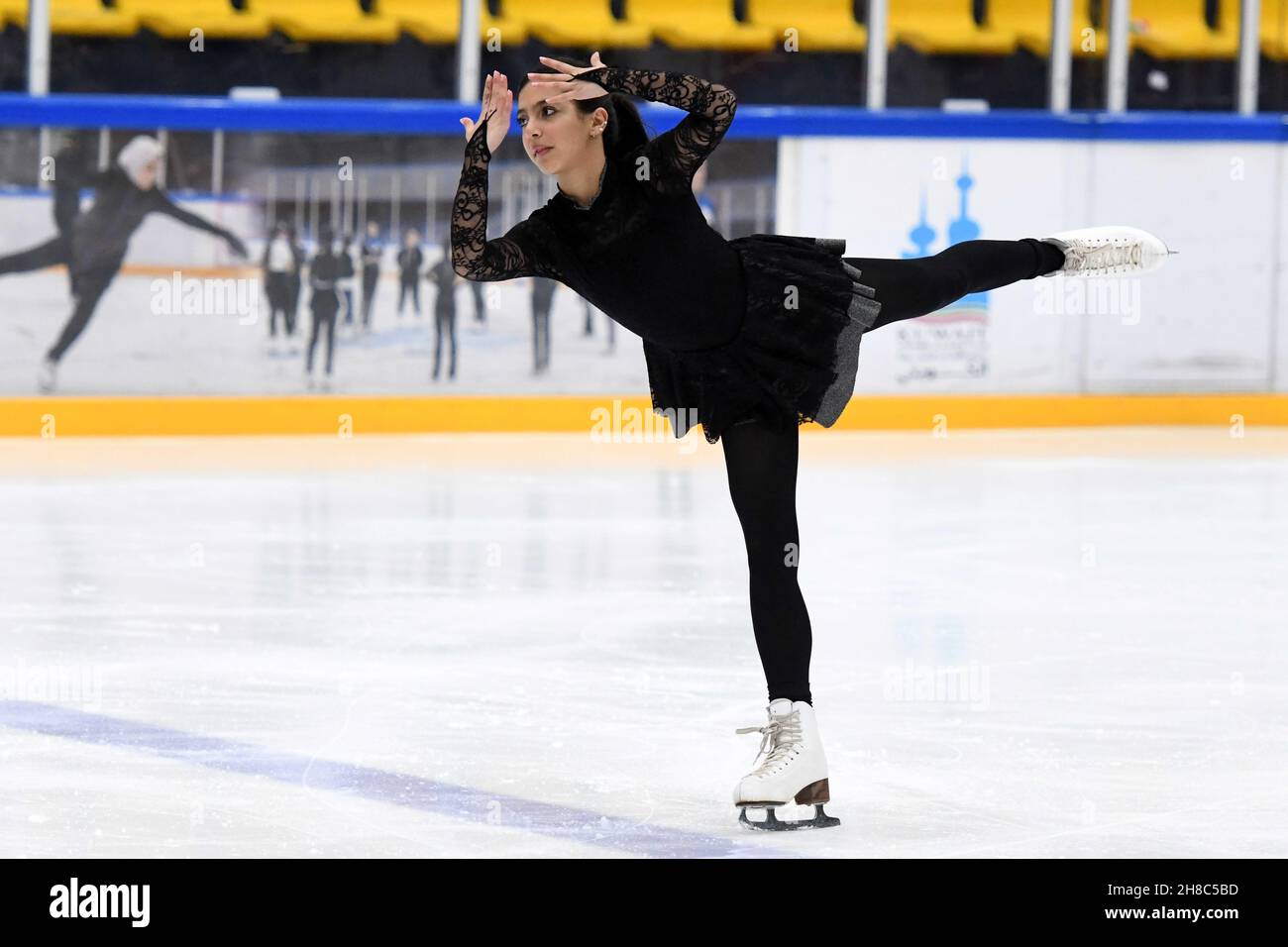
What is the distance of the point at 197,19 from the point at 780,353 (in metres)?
9.58

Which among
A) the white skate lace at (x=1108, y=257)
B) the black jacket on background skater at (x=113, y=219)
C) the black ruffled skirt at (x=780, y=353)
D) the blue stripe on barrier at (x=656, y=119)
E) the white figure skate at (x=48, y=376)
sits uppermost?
the blue stripe on barrier at (x=656, y=119)

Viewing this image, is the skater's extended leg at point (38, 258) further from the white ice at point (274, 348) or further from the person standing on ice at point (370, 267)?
the person standing on ice at point (370, 267)

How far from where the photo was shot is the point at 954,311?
38.3ft

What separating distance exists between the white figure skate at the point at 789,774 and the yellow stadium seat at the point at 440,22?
9419 millimetres

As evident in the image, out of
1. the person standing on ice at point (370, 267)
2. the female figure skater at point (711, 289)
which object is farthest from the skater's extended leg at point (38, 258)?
the female figure skater at point (711, 289)

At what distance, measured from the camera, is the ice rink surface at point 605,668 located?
10.3ft

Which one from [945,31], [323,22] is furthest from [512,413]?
[945,31]

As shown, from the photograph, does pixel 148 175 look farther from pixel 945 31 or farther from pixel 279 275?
pixel 945 31

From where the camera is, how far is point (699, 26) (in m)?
12.8

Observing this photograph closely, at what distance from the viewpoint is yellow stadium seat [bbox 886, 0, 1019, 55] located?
12.8 meters

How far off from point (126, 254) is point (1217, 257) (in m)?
→ 6.81

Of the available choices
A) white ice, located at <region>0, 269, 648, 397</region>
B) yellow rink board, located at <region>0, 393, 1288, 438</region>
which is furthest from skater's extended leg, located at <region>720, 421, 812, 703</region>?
white ice, located at <region>0, 269, 648, 397</region>
